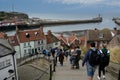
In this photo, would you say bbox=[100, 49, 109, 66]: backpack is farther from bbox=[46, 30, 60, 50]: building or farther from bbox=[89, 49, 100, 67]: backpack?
bbox=[46, 30, 60, 50]: building

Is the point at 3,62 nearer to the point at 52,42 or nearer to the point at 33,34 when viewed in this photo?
the point at 33,34

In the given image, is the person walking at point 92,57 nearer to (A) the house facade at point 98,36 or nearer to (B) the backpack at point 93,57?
(B) the backpack at point 93,57

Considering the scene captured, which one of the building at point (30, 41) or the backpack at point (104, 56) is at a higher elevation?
the backpack at point (104, 56)

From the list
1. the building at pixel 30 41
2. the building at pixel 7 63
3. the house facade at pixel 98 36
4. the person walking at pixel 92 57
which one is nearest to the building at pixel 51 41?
the building at pixel 30 41

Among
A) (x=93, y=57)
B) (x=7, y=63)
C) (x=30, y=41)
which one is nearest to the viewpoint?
(x=93, y=57)

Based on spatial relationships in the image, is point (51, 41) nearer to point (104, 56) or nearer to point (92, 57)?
point (104, 56)

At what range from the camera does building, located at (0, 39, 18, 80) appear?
16.3 meters

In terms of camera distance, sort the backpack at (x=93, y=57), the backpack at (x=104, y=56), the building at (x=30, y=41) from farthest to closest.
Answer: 1. the building at (x=30, y=41)
2. the backpack at (x=104, y=56)
3. the backpack at (x=93, y=57)

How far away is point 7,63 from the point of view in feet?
55.2

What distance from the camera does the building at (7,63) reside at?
16308 mm

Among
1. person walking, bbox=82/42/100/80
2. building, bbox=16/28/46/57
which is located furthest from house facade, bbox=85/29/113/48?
person walking, bbox=82/42/100/80

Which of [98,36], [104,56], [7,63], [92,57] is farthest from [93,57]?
[98,36]

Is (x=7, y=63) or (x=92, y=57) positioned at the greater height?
(x=92, y=57)

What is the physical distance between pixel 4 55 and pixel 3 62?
1.40 feet
